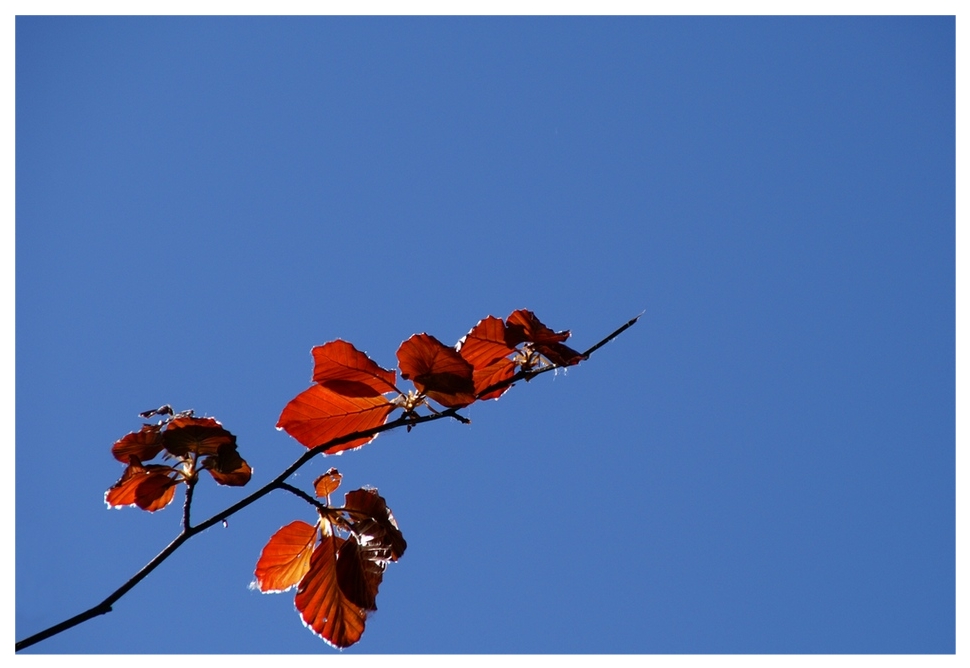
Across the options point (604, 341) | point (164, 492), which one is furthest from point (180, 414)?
point (604, 341)

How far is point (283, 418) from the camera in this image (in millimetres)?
1114

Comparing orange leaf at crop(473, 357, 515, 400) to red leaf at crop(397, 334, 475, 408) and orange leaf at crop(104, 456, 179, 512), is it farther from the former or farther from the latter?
orange leaf at crop(104, 456, 179, 512)

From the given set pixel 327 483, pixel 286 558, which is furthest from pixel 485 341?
pixel 286 558

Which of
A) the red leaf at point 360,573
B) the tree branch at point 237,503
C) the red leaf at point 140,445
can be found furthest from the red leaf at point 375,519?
the red leaf at point 140,445

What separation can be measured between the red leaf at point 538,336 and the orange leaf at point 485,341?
37mm

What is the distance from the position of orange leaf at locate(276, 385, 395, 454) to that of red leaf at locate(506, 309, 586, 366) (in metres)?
0.23

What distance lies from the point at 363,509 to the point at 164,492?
29 centimetres

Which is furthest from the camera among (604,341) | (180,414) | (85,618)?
(180,414)

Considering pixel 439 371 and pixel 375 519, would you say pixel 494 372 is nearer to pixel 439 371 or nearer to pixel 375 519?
pixel 439 371

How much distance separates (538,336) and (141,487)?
0.61 meters

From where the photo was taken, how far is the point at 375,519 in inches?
45.6

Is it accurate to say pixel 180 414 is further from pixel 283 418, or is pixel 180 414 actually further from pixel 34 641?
pixel 34 641

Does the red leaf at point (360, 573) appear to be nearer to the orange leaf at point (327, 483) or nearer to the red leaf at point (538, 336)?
the orange leaf at point (327, 483)

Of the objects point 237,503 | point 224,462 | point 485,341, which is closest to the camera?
point 237,503
